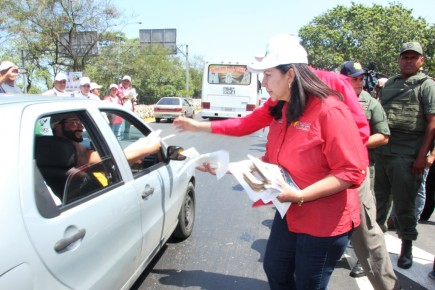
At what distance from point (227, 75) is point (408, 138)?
53.9ft

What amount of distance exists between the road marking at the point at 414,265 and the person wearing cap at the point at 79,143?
7.14 ft

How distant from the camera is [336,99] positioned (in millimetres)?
1998

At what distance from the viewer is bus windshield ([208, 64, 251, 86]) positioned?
63.7 ft

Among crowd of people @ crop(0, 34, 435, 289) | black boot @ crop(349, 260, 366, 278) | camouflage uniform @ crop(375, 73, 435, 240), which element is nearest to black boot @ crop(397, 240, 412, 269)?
camouflage uniform @ crop(375, 73, 435, 240)

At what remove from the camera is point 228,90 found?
1958 centimetres

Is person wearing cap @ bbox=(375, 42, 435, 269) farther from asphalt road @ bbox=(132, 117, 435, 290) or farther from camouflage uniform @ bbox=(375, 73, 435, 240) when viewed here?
asphalt road @ bbox=(132, 117, 435, 290)

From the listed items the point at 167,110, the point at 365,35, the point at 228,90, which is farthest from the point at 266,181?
the point at 365,35

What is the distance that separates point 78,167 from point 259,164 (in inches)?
44.8

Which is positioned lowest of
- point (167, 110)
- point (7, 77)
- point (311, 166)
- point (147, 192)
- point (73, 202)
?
point (167, 110)

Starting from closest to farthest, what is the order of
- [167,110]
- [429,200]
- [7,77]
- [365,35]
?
1. [429,200]
2. [7,77]
3. [167,110]
4. [365,35]

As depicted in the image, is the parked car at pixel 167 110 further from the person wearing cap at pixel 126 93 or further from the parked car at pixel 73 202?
the parked car at pixel 73 202

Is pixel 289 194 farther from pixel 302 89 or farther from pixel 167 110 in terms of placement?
pixel 167 110

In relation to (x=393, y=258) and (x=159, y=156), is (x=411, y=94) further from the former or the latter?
(x=159, y=156)

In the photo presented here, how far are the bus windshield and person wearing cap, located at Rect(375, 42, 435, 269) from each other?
15865mm
